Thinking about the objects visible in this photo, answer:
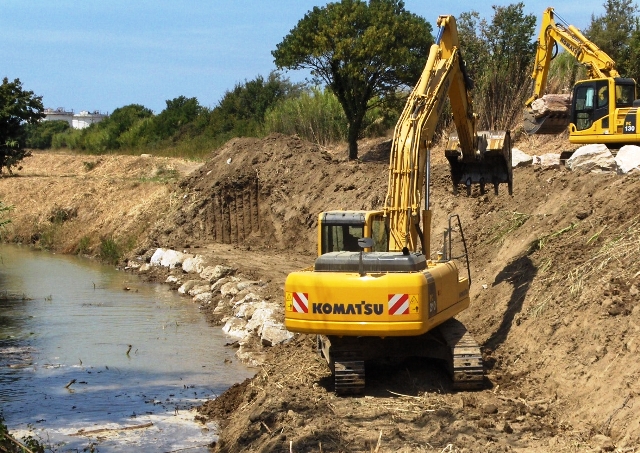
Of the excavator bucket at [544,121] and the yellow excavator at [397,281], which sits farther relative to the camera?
the excavator bucket at [544,121]

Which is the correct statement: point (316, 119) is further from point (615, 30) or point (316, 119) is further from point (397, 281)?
point (397, 281)

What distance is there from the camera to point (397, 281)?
959 centimetres

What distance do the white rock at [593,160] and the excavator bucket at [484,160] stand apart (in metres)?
3.89

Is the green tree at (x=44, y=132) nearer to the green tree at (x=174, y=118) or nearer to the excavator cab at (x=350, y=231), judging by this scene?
the green tree at (x=174, y=118)

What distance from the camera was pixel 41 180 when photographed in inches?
1686

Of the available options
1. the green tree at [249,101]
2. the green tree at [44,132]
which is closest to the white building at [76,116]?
the green tree at [44,132]

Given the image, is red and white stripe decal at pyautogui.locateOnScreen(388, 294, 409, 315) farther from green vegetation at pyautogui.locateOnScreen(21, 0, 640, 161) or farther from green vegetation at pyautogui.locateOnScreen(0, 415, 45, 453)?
green vegetation at pyautogui.locateOnScreen(21, 0, 640, 161)

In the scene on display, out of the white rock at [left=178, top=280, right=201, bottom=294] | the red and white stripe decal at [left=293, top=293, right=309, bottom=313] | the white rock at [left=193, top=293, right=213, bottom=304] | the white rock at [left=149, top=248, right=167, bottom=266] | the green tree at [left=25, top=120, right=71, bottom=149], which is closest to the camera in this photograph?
the red and white stripe decal at [left=293, top=293, right=309, bottom=313]

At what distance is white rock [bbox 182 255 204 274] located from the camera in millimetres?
25169

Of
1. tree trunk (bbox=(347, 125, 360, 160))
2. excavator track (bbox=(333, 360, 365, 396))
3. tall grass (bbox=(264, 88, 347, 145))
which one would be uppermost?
tall grass (bbox=(264, 88, 347, 145))

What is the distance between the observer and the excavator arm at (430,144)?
11.1 meters

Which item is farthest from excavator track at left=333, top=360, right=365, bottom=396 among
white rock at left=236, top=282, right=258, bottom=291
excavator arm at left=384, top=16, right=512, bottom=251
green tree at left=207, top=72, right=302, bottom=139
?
green tree at left=207, top=72, right=302, bottom=139

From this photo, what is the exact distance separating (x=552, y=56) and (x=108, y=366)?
1453cm

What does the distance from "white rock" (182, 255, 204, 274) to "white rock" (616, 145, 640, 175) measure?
12187 millimetres
